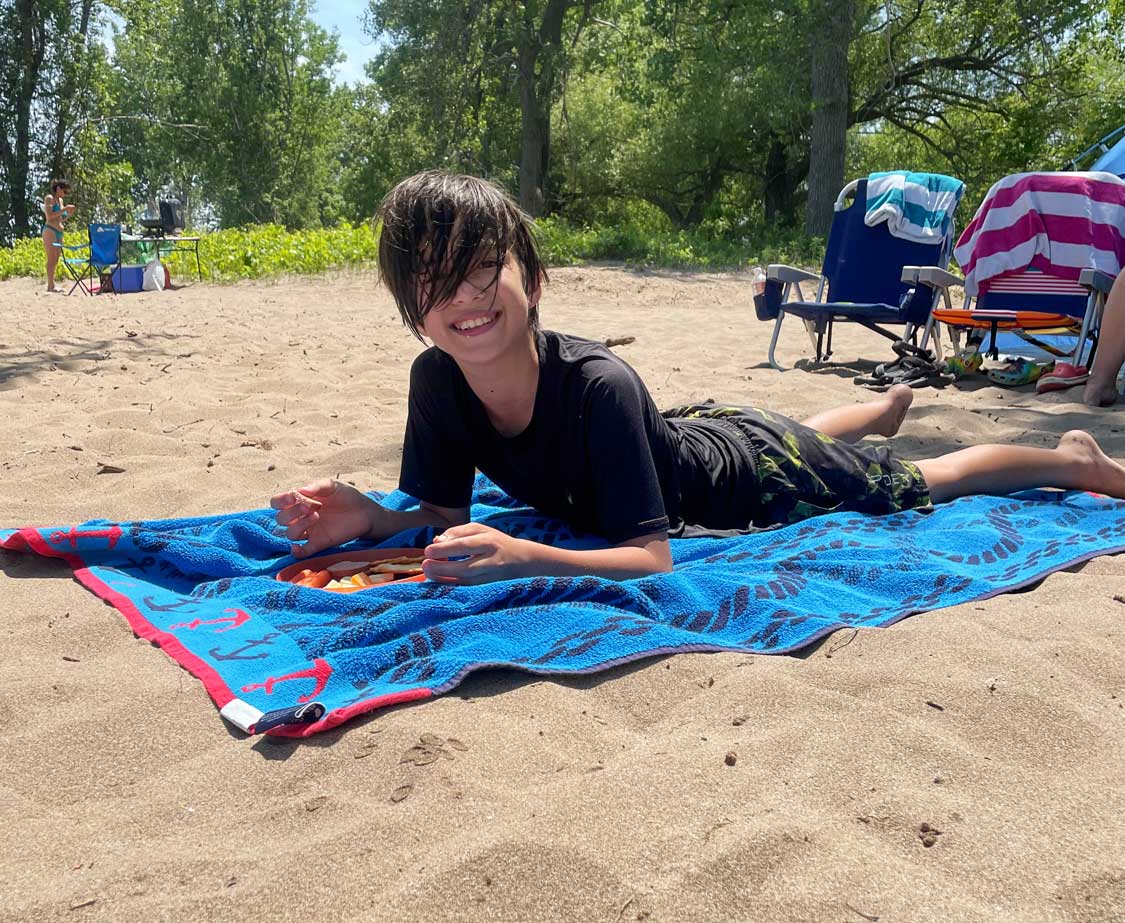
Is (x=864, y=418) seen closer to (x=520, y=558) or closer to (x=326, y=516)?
(x=520, y=558)

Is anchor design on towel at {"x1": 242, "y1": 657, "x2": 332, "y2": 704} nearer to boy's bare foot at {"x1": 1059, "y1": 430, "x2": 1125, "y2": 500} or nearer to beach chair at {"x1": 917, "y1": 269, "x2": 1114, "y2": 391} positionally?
boy's bare foot at {"x1": 1059, "y1": 430, "x2": 1125, "y2": 500}

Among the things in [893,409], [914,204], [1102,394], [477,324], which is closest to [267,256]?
[914,204]

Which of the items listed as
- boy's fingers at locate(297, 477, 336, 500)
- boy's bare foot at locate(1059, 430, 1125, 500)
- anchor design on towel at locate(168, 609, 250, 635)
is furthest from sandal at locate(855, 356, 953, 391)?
anchor design on towel at locate(168, 609, 250, 635)

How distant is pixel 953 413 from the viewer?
191 inches

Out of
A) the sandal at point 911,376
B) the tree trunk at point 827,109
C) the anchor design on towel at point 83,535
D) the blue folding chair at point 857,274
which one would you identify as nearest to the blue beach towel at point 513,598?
the anchor design on towel at point 83,535

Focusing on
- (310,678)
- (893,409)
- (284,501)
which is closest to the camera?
(310,678)

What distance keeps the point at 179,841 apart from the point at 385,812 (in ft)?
1.02

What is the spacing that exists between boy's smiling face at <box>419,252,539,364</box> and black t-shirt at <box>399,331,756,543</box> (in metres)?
0.17

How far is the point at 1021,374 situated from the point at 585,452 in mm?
3963

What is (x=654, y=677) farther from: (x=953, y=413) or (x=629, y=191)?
(x=629, y=191)

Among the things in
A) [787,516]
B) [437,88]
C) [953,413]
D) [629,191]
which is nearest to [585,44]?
[437,88]

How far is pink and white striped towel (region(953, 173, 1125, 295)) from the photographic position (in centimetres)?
629

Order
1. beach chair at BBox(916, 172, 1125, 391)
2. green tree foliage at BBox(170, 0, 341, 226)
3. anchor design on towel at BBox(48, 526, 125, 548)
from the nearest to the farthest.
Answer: anchor design on towel at BBox(48, 526, 125, 548) → beach chair at BBox(916, 172, 1125, 391) → green tree foliage at BBox(170, 0, 341, 226)

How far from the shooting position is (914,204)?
23.0 feet
